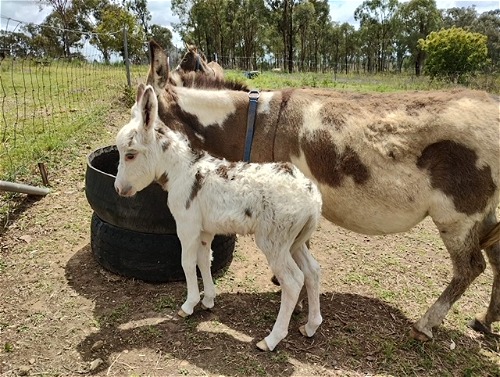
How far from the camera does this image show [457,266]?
12.4 ft

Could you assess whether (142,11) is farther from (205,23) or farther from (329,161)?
(329,161)

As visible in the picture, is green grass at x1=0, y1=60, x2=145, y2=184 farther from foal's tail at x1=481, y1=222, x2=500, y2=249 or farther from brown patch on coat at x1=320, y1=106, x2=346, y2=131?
foal's tail at x1=481, y1=222, x2=500, y2=249

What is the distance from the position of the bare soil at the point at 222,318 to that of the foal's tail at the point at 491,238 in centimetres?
91

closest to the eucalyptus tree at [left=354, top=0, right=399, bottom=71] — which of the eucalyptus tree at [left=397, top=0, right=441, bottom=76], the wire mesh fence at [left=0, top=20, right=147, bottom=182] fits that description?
the eucalyptus tree at [left=397, top=0, right=441, bottom=76]

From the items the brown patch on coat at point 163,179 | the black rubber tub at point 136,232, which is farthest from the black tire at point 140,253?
the brown patch on coat at point 163,179

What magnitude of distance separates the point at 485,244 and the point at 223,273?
2.53 m

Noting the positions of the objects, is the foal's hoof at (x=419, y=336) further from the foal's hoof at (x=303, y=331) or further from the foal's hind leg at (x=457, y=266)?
the foal's hoof at (x=303, y=331)

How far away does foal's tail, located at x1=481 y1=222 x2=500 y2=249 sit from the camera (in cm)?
379

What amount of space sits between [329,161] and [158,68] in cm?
182

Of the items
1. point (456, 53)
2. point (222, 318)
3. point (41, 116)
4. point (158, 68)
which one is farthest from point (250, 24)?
point (222, 318)

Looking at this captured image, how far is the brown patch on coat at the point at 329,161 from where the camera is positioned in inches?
145

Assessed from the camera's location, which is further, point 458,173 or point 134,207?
point 134,207

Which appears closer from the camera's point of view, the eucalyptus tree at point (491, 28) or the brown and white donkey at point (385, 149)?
the brown and white donkey at point (385, 149)

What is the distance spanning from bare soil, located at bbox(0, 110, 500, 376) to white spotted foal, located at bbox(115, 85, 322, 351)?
298mm
